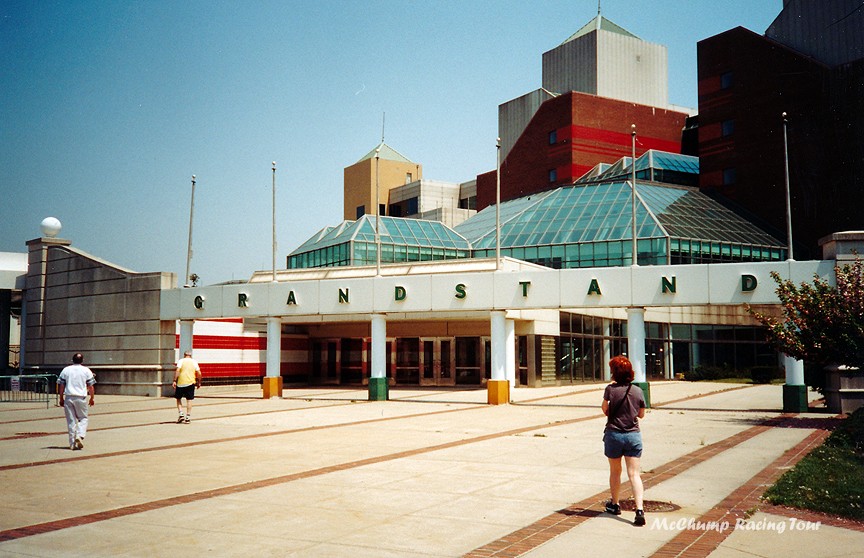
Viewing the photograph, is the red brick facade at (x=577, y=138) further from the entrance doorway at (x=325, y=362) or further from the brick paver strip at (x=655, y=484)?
the brick paver strip at (x=655, y=484)

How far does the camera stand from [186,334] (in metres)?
35.8

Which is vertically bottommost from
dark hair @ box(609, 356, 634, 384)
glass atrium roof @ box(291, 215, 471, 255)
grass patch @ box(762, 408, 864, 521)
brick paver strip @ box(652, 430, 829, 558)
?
brick paver strip @ box(652, 430, 829, 558)

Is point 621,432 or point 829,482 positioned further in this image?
point 829,482

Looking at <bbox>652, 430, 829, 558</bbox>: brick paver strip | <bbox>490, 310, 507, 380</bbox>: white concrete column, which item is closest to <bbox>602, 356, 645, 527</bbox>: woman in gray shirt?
<bbox>652, 430, 829, 558</bbox>: brick paver strip

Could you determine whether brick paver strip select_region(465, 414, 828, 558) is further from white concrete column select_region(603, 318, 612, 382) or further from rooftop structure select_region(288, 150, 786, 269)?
rooftop structure select_region(288, 150, 786, 269)

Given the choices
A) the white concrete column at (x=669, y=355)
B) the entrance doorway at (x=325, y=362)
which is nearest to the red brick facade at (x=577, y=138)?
the white concrete column at (x=669, y=355)

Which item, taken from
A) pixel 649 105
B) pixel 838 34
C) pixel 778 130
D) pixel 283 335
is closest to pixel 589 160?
pixel 649 105

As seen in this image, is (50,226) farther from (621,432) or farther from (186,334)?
(621,432)

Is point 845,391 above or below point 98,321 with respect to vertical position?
below

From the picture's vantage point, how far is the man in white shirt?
16000 millimetres

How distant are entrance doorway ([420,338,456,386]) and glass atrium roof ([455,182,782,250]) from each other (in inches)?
493

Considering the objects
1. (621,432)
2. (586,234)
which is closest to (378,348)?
(586,234)

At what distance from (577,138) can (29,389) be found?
45980mm

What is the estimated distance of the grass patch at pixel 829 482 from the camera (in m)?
9.37
